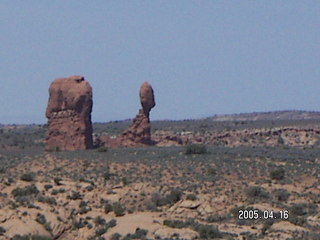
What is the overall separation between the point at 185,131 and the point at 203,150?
1450 inches

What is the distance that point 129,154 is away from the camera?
2726 inches

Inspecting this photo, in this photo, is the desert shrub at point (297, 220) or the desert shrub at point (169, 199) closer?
the desert shrub at point (297, 220)

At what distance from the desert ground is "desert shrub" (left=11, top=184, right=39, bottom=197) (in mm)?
69

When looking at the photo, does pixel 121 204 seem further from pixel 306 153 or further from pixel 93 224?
pixel 306 153

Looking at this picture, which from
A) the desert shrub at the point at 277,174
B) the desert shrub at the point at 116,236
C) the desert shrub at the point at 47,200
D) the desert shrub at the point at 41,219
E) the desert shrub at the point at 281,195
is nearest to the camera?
the desert shrub at the point at 116,236

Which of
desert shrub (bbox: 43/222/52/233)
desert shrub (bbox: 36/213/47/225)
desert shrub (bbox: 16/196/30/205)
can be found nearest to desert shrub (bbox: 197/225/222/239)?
desert shrub (bbox: 43/222/52/233)

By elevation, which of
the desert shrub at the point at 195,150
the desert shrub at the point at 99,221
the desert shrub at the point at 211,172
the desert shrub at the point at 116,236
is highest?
the desert shrub at the point at 195,150

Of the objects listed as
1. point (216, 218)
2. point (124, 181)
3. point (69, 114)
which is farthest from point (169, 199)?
point (69, 114)

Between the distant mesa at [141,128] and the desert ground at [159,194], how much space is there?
2.95m

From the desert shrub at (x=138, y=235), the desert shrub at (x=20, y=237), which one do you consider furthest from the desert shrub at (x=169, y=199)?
the desert shrub at (x=20, y=237)

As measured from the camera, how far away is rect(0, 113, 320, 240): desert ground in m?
51.2

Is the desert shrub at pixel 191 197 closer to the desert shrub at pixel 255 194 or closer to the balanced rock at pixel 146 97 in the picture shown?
the desert shrub at pixel 255 194

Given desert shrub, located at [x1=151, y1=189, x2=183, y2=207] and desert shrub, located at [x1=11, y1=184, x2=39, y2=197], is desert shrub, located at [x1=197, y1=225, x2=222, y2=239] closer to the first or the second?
desert shrub, located at [x1=151, y1=189, x2=183, y2=207]

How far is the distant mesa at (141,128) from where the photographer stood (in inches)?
2968
